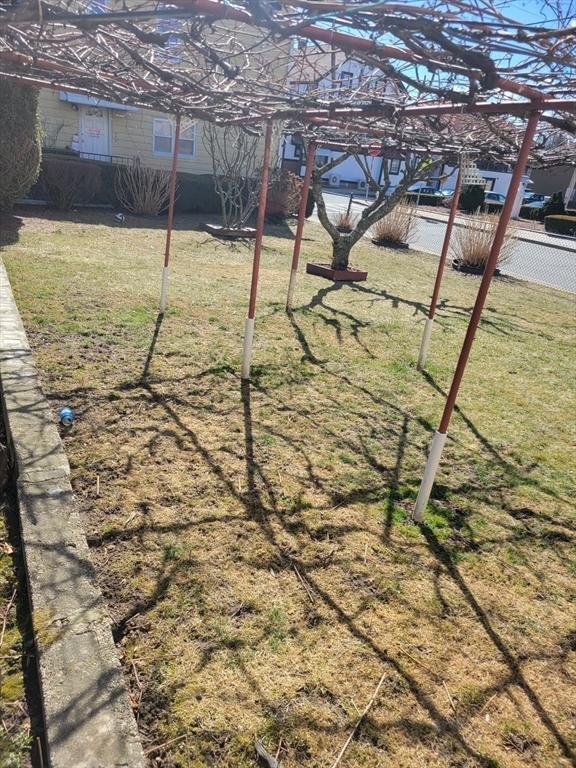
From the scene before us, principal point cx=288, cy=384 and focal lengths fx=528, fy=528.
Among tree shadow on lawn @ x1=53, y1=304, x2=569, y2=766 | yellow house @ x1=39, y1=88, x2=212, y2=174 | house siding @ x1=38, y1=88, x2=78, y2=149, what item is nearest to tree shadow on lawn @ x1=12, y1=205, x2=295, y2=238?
yellow house @ x1=39, y1=88, x2=212, y2=174

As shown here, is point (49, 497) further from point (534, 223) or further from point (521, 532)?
point (534, 223)

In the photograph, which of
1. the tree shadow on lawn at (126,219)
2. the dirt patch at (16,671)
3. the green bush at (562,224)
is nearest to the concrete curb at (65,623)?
the dirt patch at (16,671)

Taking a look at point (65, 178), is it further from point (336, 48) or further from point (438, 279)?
point (336, 48)

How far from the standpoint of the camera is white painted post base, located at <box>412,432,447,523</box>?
117 inches

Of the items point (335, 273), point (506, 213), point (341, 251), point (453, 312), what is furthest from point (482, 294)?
point (341, 251)

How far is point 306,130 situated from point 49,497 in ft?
16.6

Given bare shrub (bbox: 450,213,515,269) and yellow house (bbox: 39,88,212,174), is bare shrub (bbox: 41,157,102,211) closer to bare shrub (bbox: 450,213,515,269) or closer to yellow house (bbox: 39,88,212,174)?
yellow house (bbox: 39,88,212,174)

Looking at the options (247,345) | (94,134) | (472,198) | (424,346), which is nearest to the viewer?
(247,345)

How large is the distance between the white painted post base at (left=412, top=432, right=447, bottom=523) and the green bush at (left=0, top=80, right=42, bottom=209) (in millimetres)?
10657

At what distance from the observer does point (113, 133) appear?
1773cm

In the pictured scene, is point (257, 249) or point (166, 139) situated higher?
point (166, 139)

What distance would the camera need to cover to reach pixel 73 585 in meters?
2.25

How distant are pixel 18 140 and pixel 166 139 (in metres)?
9.02

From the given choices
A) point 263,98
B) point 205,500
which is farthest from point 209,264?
point 205,500
